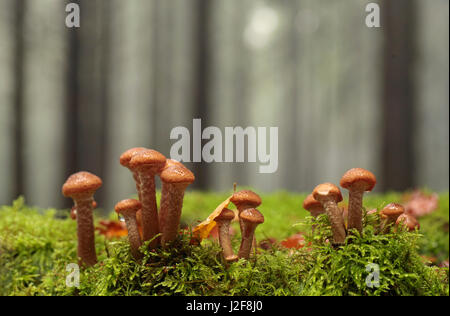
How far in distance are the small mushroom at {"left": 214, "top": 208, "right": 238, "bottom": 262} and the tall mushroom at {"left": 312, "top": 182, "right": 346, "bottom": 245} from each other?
270mm

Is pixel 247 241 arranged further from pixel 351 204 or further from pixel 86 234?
pixel 86 234

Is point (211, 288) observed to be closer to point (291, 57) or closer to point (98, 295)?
point (98, 295)

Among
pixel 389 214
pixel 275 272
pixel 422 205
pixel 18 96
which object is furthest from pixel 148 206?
pixel 18 96

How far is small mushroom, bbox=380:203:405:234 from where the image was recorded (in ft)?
3.22

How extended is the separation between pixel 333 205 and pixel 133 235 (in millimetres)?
626

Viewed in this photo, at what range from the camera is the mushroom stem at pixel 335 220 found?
973 mm

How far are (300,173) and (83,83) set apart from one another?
32.5ft

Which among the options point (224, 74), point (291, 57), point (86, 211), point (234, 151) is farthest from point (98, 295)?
point (291, 57)

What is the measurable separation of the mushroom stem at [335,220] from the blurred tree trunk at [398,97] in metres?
4.96

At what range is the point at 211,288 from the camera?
99 cm

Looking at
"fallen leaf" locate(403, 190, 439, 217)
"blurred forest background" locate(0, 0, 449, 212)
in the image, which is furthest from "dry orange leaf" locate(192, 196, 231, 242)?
"blurred forest background" locate(0, 0, 449, 212)

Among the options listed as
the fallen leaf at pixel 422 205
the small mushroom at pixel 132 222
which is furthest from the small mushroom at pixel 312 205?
the fallen leaf at pixel 422 205

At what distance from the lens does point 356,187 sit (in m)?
0.97

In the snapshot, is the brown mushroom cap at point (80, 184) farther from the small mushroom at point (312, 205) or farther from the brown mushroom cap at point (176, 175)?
the small mushroom at point (312, 205)
